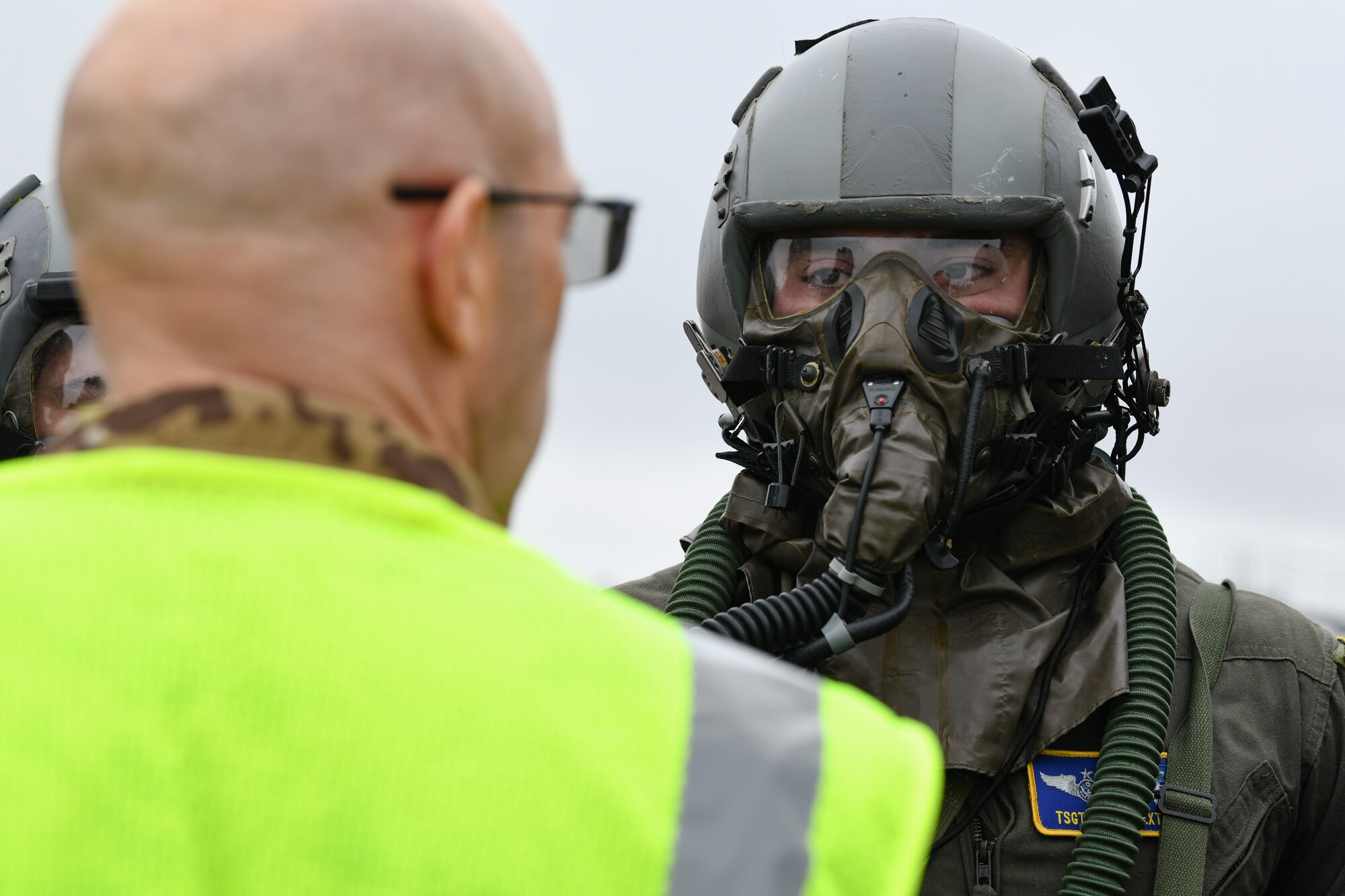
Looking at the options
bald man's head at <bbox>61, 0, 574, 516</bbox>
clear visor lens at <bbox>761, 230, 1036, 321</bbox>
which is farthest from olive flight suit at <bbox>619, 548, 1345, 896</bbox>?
bald man's head at <bbox>61, 0, 574, 516</bbox>

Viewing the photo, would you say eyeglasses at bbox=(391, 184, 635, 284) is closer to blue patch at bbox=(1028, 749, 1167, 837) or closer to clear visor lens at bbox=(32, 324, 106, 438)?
blue patch at bbox=(1028, 749, 1167, 837)

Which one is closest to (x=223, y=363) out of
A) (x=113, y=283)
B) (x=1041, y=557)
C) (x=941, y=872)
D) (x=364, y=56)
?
(x=113, y=283)

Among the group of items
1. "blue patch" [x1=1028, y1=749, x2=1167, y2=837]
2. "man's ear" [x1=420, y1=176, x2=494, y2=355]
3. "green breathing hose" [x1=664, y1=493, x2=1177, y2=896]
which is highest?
"man's ear" [x1=420, y1=176, x2=494, y2=355]

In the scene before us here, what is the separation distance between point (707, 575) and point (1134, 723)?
3.27 ft

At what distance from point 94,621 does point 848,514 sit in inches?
79.2

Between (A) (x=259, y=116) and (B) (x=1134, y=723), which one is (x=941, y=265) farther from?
(A) (x=259, y=116)

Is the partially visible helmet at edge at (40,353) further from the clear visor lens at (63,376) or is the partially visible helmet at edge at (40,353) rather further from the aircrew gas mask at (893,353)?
the aircrew gas mask at (893,353)

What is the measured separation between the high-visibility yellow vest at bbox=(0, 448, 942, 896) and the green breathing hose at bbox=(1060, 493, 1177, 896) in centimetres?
168

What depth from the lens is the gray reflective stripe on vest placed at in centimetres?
102

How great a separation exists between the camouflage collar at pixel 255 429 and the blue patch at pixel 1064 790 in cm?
204

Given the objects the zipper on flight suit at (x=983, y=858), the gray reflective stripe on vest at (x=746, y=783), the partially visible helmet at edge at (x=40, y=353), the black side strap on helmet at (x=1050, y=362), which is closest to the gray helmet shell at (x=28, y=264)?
the partially visible helmet at edge at (x=40, y=353)

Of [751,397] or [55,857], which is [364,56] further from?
[751,397]

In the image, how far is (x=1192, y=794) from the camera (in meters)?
2.66

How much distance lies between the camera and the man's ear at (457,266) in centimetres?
107
